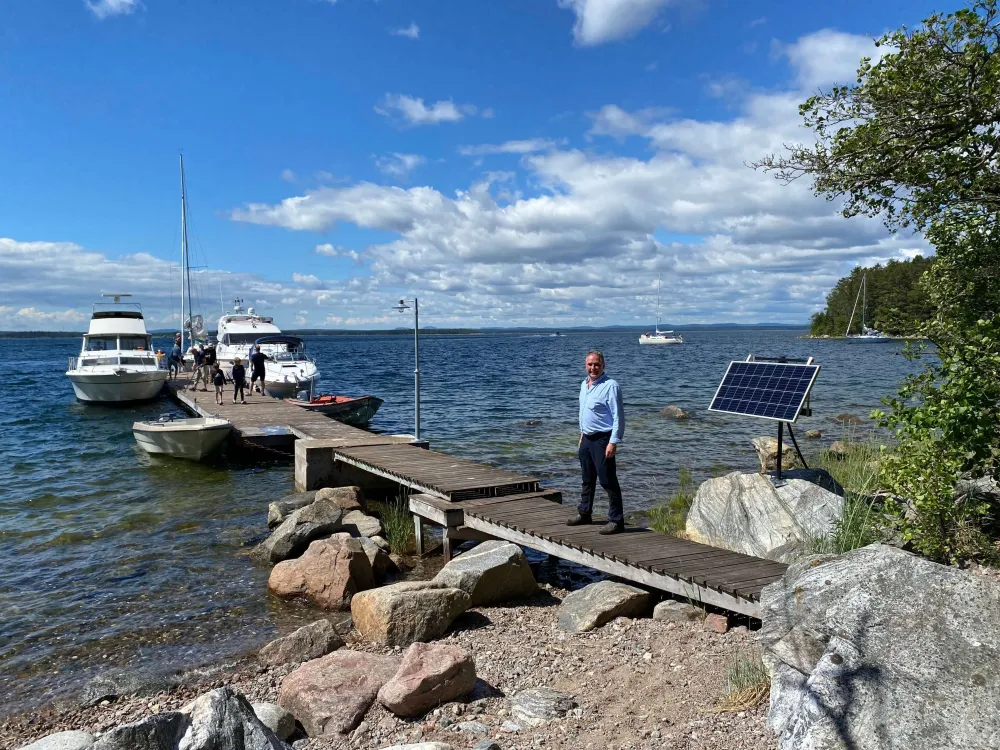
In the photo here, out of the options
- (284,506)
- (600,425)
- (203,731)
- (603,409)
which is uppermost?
(603,409)

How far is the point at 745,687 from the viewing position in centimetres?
494

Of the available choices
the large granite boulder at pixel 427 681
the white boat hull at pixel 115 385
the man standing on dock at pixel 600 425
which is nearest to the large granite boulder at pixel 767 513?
the man standing on dock at pixel 600 425

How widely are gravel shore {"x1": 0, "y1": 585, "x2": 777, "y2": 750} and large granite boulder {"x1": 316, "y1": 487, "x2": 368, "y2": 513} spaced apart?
5.47 metres

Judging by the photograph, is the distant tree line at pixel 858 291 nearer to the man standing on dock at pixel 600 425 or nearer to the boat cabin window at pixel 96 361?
the boat cabin window at pixel 96 361

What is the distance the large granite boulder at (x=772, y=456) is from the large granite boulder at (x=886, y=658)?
1106 centimetres

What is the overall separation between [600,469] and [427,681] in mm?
3124

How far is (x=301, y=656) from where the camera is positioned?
6844mm

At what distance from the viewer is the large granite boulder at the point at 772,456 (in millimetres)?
15195

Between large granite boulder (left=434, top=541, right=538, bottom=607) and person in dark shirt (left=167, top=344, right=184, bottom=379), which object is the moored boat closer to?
large granite boulder (left=434, top=541, right=538, bottom=607)

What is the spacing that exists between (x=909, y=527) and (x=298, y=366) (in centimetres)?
2548

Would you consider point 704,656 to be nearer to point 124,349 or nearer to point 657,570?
point 657,570

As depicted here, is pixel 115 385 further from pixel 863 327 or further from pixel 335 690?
pixel 863 327

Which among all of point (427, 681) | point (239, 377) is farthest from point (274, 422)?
point (427, 681)

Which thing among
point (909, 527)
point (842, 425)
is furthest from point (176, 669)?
point (842, 425)
